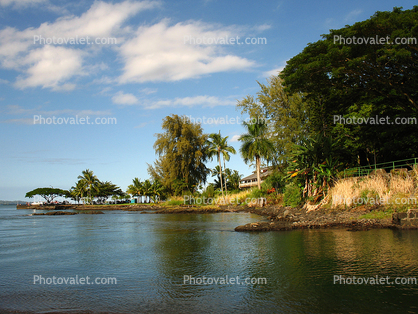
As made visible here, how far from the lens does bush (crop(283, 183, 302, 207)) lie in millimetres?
22188

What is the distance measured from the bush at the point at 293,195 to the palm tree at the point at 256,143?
1025 cm

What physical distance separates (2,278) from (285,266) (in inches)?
284

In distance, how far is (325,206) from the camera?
18.4 meters

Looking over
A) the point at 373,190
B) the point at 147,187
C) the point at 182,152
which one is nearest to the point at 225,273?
the point at 373,190

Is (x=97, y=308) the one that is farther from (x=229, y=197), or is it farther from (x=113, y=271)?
(x=229, y=197)

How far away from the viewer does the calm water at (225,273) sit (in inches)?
205

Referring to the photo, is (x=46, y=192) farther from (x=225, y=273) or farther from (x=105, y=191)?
(x=225, y=273)

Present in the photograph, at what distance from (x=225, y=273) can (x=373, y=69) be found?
1394 centimetres

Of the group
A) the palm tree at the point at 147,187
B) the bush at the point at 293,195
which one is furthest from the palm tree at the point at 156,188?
the bush at the point at 293,195

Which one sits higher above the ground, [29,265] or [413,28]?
[413,28]

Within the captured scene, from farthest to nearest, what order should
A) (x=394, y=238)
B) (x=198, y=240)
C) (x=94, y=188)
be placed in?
(x=94, y=188), (x=198, y=240), (x=394, y=238)

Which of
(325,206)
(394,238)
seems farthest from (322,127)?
(394,238)

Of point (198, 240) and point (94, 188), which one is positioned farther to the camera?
point (94, 188)

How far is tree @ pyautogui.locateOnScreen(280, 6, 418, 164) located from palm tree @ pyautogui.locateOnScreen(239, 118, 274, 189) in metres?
13.1
